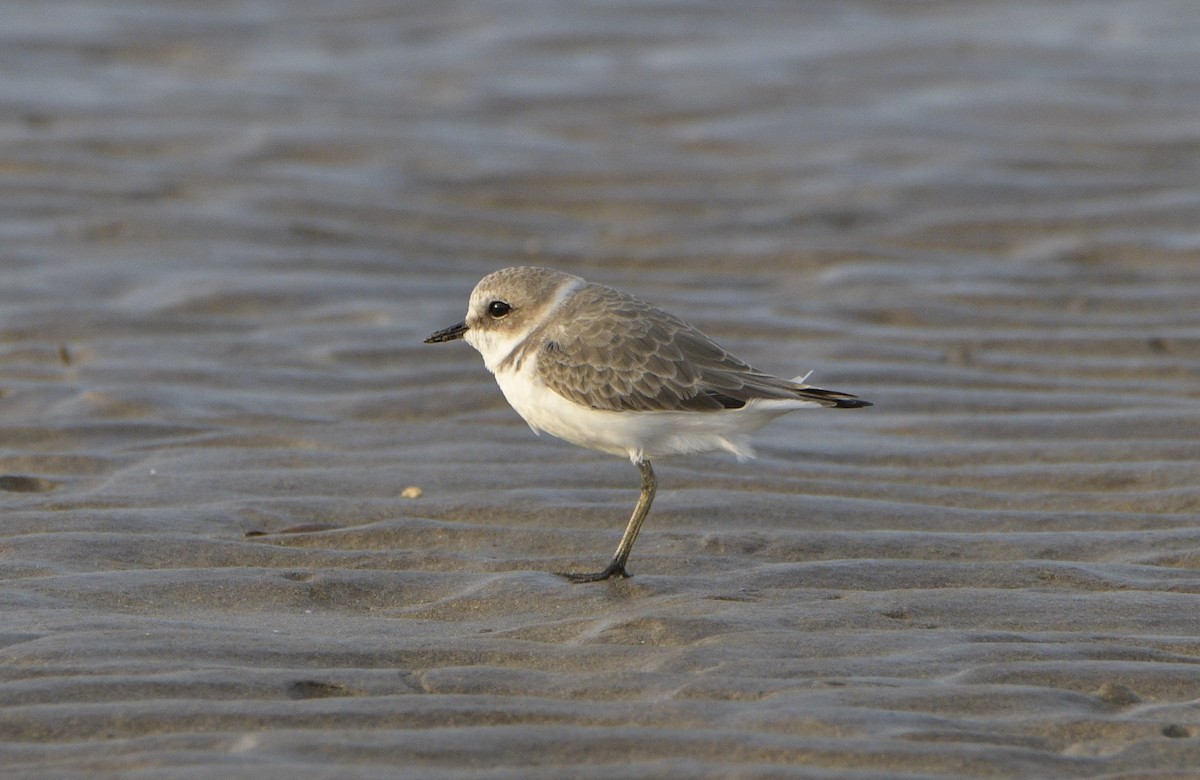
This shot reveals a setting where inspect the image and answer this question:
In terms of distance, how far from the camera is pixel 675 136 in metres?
10.6

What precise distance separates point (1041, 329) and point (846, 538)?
8.97 ft

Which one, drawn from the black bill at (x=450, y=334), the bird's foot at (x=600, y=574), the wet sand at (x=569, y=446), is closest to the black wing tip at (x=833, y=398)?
the wet sand at (x=569, y=446)

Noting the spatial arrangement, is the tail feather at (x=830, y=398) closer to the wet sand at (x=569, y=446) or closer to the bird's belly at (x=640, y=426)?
the bird's belly at (x=640, y=426)

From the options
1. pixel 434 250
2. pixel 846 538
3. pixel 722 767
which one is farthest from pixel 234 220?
pixel 722 767

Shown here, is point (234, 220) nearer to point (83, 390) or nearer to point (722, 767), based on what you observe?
point (83, 390)

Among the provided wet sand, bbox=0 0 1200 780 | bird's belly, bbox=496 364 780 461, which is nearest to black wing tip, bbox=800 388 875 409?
bird's belly, bbox=496 364 780 461

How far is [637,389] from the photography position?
16.1 feet

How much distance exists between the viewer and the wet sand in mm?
3605

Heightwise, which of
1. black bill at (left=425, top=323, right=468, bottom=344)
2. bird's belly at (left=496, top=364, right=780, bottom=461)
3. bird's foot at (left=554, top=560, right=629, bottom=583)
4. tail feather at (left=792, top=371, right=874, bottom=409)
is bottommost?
bird's foot at (left=554, top=560, right=629, bottom=583)

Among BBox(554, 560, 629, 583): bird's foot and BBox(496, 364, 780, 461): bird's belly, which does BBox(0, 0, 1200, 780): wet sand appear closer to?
BBox(554, 560, 629, 583): bird's foot

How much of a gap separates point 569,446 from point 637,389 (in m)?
1.20

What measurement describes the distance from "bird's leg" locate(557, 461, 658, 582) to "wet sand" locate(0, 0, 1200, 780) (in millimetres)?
130

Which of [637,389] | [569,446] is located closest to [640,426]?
[637,389]

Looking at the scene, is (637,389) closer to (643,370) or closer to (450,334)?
(643,370)
